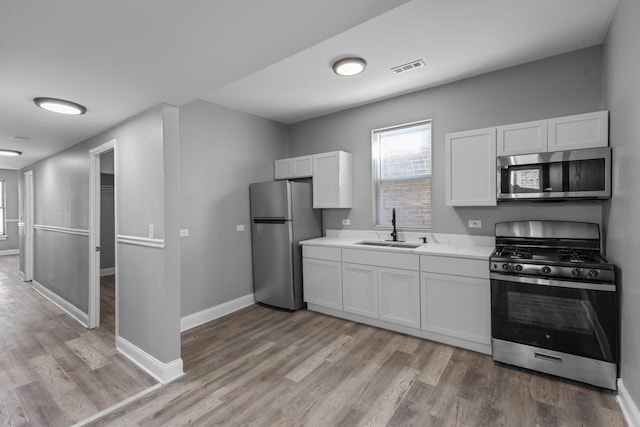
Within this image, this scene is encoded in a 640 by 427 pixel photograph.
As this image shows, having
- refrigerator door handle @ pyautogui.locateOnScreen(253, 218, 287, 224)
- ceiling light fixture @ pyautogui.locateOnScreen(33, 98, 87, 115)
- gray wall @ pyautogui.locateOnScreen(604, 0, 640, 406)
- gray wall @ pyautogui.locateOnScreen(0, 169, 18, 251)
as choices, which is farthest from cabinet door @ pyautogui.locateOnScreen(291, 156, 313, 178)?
gray wall @ pyautogui.locateOnScreen(0, 169, 18, 251)

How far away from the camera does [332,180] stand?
4059 millimetres

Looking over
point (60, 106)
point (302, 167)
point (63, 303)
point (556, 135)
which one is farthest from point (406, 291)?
point (63, 303)

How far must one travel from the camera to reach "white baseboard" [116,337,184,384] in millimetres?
2422

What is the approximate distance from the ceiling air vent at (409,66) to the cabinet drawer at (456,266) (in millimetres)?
1846

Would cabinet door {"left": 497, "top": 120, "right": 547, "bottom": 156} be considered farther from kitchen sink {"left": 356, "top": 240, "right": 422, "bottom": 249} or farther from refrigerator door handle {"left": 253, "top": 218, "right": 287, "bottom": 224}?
refrigerator door handle {"left": 253, "top": 218, "right": 287, "bottom": 224}

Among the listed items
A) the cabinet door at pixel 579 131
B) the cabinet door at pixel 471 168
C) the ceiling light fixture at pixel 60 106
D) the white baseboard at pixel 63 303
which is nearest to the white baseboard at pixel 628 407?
the cabinet door at pixel 471 168

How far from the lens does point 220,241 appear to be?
3.88m

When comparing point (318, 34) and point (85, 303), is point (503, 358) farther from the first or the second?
point (85, 303)

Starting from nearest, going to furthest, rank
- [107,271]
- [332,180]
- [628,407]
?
[628,407] → [332,180] → [107,271]

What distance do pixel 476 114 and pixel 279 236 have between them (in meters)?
2.66

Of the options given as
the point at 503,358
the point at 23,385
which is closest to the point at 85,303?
the point at 23,385

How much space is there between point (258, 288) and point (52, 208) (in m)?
3.45

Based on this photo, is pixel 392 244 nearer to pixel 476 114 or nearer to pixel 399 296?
pixel 399 296

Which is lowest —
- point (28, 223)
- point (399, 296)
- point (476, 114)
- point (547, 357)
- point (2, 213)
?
point (547, 357)
